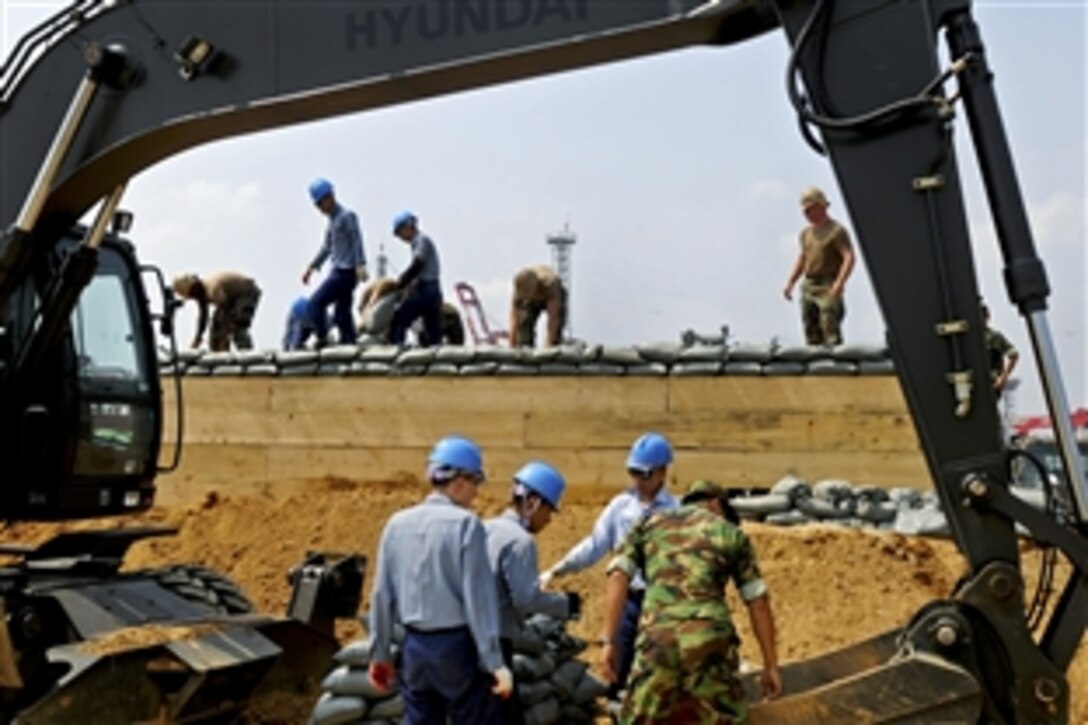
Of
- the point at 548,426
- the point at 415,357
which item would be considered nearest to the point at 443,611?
the point at 548,426

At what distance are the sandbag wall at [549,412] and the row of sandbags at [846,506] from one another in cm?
23

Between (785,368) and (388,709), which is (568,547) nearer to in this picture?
(785,368)

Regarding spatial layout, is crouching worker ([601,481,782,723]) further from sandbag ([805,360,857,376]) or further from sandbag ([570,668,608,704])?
sandbag ([805,360,857,376])

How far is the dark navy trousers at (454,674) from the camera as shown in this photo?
5488 mm

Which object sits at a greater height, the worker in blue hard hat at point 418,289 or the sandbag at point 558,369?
the worker in blue hard hat at point 418,289

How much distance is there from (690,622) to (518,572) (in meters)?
0.73

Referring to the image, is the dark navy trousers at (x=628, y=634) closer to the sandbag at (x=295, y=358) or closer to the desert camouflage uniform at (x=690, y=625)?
the desert camouflage uniform at (x=690, y=625)

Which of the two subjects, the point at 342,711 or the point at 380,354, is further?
the point at 380,354

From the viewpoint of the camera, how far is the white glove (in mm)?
5379

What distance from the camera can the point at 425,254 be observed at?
529 inches

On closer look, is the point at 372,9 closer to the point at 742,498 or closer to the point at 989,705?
the point at 989,705

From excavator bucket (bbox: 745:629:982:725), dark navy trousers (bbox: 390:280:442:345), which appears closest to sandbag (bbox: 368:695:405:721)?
excavator bucket (bbox: 745:629:982:725)

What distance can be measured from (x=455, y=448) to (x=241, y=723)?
3132mm

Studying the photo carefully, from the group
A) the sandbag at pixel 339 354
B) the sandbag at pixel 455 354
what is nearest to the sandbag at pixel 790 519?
the sandbag at pixel 455 354
